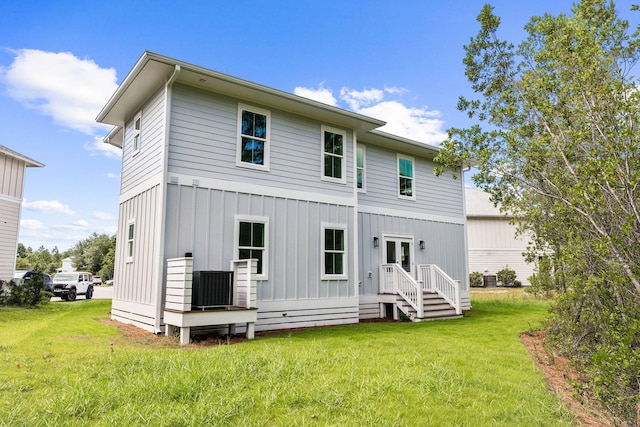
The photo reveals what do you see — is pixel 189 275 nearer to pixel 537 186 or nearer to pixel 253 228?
pixel 253 228

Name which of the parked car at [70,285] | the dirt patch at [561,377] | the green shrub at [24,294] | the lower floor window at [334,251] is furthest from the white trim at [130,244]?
the parked car at [70,285]

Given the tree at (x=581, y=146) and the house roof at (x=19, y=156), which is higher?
the house roof at (x=19, y=156)

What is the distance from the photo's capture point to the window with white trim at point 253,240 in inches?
351

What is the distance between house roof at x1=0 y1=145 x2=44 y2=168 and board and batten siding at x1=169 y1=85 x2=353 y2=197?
12.1 meters

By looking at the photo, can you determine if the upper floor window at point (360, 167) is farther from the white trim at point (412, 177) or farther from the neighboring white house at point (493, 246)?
the neighboring white house at point (493, 246)

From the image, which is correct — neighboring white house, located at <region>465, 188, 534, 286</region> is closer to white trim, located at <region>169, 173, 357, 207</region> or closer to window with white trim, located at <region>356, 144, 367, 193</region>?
window with white trim, located at <region>356, 144, 367, 193</region>

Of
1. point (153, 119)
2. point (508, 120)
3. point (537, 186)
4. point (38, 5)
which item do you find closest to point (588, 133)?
point (537, 186)

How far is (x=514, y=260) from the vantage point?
2633cm

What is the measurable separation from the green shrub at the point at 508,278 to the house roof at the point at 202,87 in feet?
60.0

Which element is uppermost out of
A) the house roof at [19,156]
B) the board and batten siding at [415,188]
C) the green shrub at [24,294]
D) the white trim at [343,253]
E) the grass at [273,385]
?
the house roof at [19,156]

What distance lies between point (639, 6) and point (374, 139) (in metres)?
8.47

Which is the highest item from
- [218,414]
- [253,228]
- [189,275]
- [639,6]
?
[639,6]

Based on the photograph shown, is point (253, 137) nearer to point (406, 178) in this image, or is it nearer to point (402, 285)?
point (402, 285)

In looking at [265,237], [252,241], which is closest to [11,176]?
[252,241]
